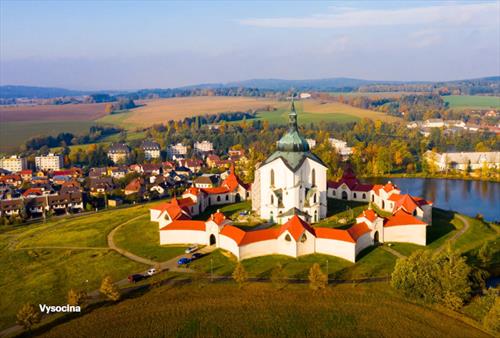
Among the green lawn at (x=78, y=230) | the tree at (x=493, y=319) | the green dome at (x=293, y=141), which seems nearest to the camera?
the tree at (x=493, y=319)

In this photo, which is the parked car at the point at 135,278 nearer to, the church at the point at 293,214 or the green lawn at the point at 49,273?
the green lawn at the point at 49,273

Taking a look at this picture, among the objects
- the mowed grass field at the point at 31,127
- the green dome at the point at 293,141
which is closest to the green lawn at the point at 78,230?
the green dome at the point at 293,141

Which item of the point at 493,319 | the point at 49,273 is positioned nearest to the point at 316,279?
the point at 493,319

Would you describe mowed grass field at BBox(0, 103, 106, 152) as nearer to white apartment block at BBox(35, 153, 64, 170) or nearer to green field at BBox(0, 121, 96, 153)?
green field at BBox(0, 121, 96, 153)

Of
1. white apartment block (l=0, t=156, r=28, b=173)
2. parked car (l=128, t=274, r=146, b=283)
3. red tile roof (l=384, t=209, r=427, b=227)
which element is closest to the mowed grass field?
white apartment block (l=0, t=156, r=28, b=173)

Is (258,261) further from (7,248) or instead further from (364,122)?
(364,122)

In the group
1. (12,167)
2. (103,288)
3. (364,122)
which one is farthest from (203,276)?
(364,122)
